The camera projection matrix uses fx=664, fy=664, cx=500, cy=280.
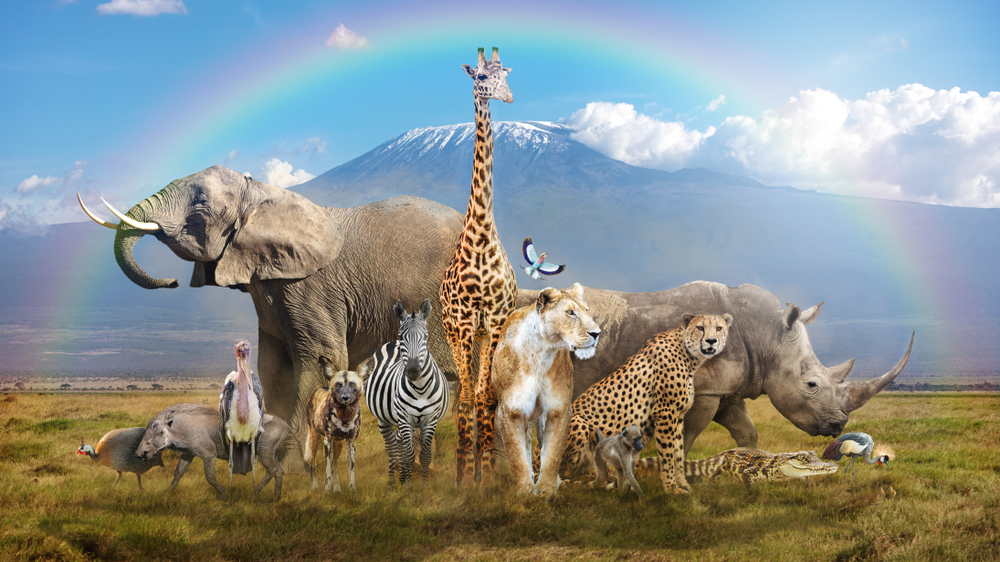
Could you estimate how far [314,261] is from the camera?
7.23 m

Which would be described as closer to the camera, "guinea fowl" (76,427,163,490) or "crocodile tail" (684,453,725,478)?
"guinea fowl" (76,427,163,490)

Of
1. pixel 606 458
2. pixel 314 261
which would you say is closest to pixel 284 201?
pixel 314 261

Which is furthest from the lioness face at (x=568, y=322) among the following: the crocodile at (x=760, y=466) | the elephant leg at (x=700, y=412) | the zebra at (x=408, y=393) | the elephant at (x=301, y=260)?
the elephant at (x=301, y=260)

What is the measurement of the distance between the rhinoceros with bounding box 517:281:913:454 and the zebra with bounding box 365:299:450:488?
2.65 m

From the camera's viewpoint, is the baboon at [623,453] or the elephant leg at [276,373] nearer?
the baboon at [623,453]

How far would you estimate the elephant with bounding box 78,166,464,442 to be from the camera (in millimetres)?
6637

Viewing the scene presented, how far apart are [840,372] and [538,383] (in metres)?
3.89

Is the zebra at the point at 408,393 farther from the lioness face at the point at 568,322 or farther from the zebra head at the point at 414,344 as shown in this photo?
the lioness face at the point at 568,322

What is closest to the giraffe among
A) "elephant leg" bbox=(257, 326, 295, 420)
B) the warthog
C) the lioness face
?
the lioness face

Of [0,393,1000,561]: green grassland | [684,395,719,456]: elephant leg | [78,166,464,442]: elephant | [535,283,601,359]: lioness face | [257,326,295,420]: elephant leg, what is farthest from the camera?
[257,326,295,420]: elephant leg

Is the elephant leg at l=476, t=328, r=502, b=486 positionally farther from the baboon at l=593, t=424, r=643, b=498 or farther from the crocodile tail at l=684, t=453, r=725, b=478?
the crocodile tail at l=684, t=453, r=725, b=478

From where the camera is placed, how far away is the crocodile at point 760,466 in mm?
5656

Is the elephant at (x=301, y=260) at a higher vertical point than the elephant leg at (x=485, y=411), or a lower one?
higher

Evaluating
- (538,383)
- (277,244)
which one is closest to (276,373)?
(277,244)
